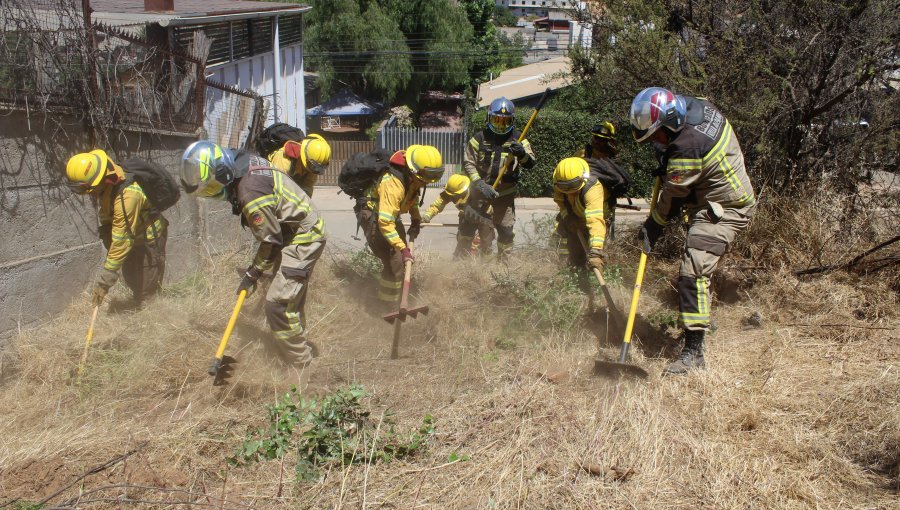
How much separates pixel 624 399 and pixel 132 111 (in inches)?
204

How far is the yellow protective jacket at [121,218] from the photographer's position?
18.8ft

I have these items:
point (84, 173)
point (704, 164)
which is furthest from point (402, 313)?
point (84, 173)

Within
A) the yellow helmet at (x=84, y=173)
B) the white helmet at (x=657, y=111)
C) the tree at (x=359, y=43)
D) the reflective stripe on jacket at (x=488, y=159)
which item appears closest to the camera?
the white helmet at (x=657, y=111)

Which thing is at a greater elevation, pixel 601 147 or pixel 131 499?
pixel 601 147

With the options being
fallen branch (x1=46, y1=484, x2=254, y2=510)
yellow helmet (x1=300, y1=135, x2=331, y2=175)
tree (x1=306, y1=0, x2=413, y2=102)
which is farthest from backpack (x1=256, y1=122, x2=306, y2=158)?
tree (x1=306, y1=0, x2=413, y2=102)

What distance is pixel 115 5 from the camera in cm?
1112

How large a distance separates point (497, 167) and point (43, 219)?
4353mm

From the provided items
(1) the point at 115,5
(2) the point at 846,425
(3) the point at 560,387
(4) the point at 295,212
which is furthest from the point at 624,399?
(1) the point at 115,5

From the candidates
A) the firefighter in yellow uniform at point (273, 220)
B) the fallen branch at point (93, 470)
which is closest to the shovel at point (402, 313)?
the firefighter in yellow uniform at point (273, 220)

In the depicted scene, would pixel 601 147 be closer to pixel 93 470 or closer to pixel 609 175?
pixel 609 175

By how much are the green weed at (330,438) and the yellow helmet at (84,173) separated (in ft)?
8.52

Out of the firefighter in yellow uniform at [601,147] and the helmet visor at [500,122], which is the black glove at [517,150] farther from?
the firefighter in yellow uniform at [601,147]

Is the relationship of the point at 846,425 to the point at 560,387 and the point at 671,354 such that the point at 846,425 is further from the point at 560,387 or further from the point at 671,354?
the point at 560,387

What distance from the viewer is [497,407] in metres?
4.46
